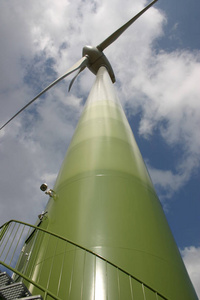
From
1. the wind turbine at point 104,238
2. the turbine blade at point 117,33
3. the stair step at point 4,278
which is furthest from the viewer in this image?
the turbine blade at point 117,33

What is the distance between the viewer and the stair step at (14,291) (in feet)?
12.9

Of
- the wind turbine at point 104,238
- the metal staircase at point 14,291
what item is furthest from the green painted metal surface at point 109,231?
the metal staircase at point 14,291

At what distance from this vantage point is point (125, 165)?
27.3 ft

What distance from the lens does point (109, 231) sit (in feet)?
19.4

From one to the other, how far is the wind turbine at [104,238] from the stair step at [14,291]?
0.24 meters

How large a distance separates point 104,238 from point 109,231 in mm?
240

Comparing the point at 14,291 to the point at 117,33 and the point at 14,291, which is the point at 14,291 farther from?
the point at 117,33

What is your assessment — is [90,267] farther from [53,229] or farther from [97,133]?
[97,133]

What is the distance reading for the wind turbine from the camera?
498cm

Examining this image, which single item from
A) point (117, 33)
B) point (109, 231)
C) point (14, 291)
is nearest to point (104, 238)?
point (109, 231)

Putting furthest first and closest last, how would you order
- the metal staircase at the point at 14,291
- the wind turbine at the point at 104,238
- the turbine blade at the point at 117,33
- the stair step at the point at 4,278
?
the turbine blade at the point at 117,33
the wind turbine at the point at 104,238
the stair step at the point at 4,278
the metal staircase at the point at 14,291

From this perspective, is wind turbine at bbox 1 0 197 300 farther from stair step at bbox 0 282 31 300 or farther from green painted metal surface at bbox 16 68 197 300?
stair step at bbox 0 282 31 300

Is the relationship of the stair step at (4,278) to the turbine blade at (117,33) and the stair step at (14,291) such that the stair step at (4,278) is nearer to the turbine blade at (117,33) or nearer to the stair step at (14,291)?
the stair step at (14,291)

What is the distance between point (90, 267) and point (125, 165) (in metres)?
3.96
